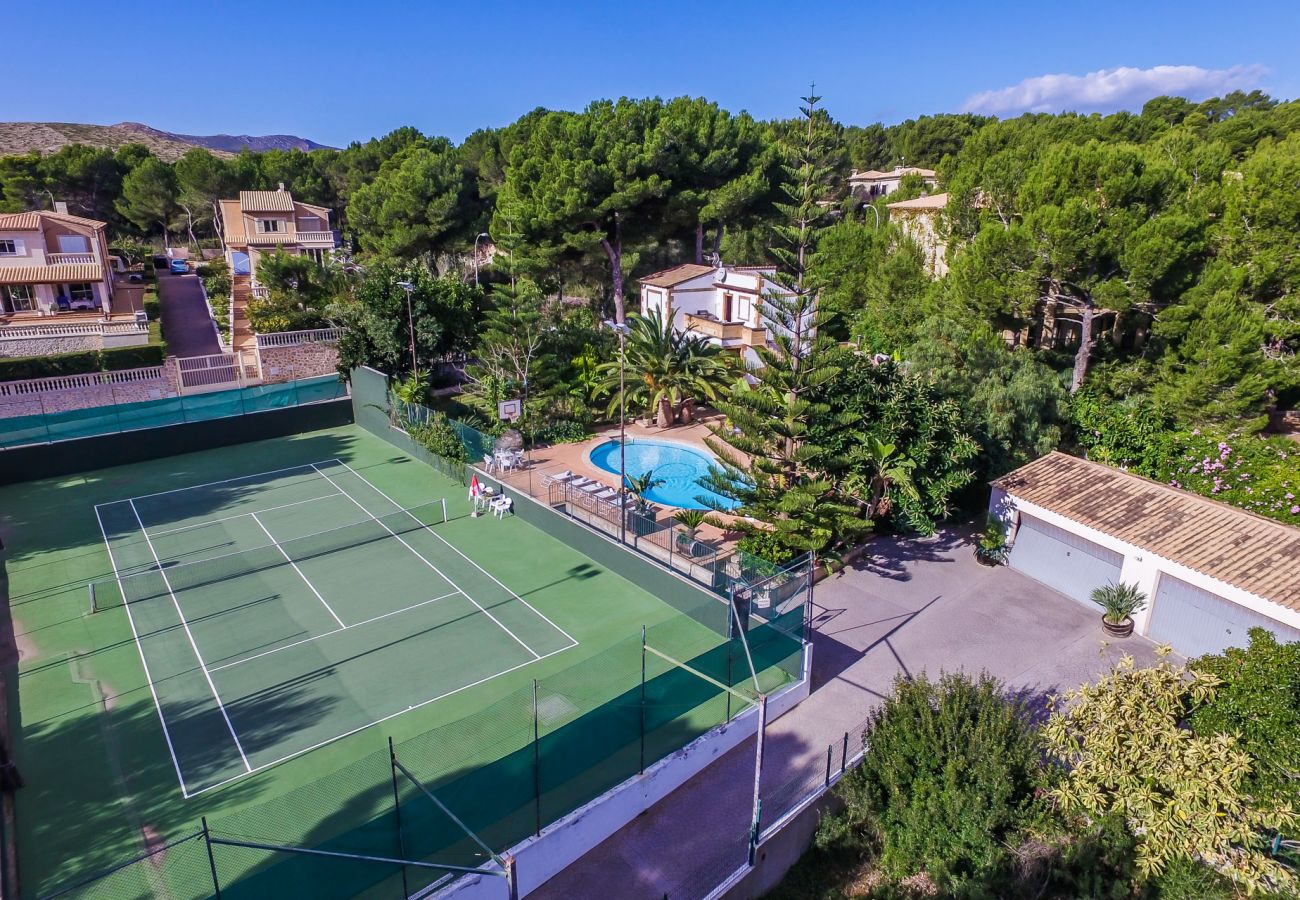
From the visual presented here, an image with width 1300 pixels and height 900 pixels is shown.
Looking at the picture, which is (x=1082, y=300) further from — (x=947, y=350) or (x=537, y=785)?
(x=537, y=785)

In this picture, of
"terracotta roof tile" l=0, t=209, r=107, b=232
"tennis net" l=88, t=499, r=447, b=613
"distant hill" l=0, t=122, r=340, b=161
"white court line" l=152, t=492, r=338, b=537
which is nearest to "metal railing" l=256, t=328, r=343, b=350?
"white court line" l=152, t=492, r=338, b=537

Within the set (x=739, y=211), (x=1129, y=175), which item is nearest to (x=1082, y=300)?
(x=1129, y=175)

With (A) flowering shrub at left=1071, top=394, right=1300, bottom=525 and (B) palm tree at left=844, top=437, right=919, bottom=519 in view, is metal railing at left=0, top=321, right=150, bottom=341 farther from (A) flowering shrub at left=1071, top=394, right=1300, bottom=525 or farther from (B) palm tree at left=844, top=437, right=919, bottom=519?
(A) flowering shrub at left=1071, top=394, right=1300, bottom=525

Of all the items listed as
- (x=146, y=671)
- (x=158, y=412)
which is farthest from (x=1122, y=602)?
(x=158, y=412)

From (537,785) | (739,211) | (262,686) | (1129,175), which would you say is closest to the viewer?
(537,785)

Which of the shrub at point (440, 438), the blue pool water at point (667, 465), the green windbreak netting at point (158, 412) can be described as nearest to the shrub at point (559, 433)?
the blue pool water at point (667, 465)

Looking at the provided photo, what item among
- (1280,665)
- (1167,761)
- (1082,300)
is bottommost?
(1167,761)

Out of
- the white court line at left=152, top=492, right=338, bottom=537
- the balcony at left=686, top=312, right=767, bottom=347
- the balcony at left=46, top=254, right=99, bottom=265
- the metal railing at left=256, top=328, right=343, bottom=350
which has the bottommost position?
the white court line at left=152, top=492, right=338, bottom=537

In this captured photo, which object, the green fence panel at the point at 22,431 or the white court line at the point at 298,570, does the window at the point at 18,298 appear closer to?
the green fence panel at the point at 22,431
